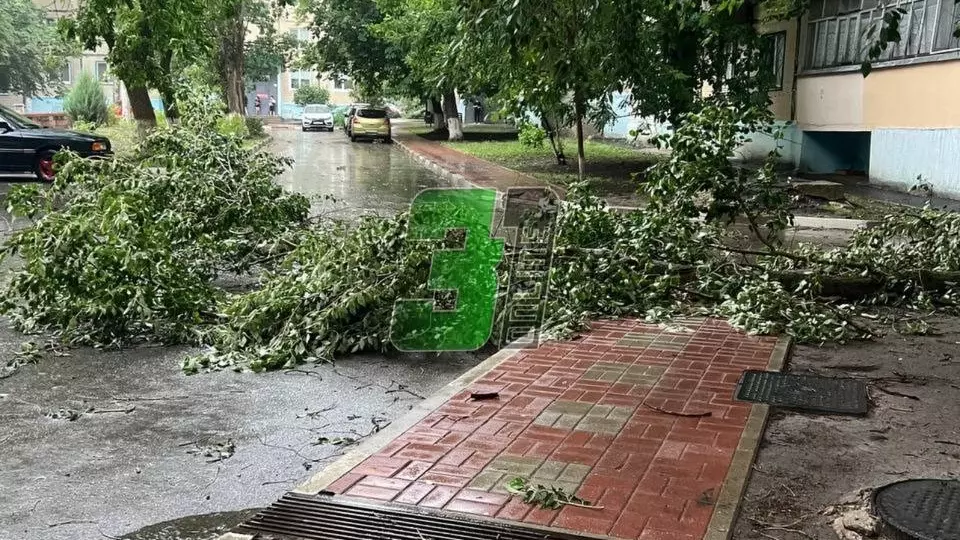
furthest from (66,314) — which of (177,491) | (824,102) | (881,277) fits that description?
(824,102)

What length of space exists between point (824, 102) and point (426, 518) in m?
20.3

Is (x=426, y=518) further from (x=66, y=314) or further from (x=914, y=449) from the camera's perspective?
(x=66, y=314)

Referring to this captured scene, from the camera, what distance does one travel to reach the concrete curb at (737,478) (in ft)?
12.5

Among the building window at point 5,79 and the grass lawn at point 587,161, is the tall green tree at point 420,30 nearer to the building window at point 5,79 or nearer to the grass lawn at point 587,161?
the grass lawn at point 587,161

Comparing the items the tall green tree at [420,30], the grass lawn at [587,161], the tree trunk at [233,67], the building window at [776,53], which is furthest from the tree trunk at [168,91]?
the tree trunk at [233,67]

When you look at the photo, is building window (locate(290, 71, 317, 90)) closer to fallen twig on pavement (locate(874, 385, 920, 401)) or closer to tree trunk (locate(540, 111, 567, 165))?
tree trunk (locate(540, 111, 567, 165))

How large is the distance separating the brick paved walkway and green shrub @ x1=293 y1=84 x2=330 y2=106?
69.2 metres

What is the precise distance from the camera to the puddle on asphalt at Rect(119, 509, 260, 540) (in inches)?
158

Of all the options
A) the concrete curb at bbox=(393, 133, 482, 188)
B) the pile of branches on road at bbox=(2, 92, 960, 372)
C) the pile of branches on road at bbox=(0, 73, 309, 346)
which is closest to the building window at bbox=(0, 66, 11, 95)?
the concrete curb at bbox=(393, 133, 482, 188)

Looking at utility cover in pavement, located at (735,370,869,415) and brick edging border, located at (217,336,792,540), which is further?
utility cover in pavement, located at (735,370,869,415)

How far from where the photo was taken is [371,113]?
133 ft

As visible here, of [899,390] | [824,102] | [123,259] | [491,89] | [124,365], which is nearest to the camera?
[899,390]

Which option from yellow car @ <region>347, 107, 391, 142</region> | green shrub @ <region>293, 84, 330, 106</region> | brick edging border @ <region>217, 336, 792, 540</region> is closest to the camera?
brick edging border @ <region>217, 336, 792, 540</region>

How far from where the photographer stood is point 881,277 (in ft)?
26.8
